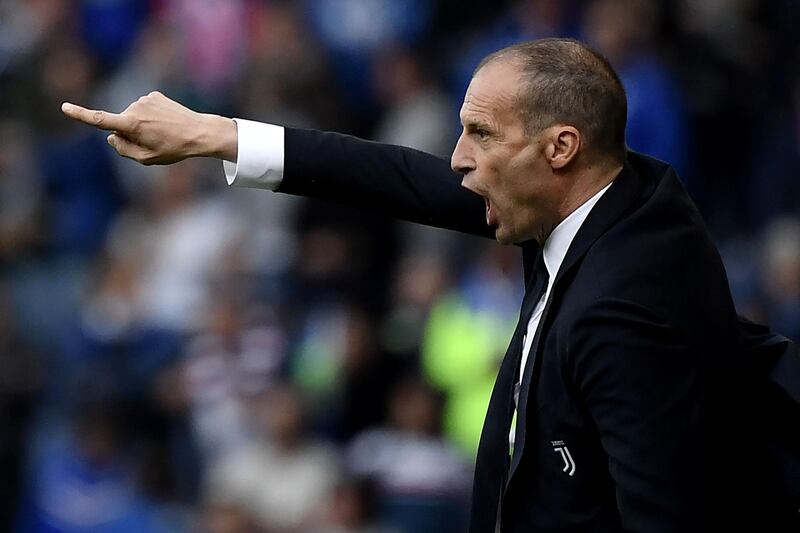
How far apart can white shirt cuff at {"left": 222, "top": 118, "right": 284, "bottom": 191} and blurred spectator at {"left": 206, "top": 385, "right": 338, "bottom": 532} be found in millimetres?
3692

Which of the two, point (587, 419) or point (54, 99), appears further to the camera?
point (54, 99)

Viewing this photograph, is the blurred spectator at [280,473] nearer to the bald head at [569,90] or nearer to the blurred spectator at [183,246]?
the blurred spectator at [183,246]

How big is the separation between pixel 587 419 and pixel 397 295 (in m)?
4.77

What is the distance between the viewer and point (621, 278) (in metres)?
2.52

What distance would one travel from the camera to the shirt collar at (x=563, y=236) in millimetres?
2695

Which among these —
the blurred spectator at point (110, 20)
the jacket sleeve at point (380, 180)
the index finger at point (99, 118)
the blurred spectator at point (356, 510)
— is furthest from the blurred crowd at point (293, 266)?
the index finger at point (99, 118)

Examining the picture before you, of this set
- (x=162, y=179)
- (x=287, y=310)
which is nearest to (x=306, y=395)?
(x=287, y=310)

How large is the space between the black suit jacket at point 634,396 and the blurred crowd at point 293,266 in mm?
3556

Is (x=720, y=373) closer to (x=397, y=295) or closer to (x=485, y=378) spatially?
(x=485, y=378)

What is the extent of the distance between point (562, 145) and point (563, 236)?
173 millimetres

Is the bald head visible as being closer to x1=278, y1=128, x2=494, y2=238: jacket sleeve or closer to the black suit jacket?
the black suit jacket

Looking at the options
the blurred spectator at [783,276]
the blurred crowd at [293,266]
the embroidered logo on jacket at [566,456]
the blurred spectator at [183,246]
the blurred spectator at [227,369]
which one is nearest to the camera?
the embroidered logo on jacket at [566,456]

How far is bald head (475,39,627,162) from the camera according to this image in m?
2.61

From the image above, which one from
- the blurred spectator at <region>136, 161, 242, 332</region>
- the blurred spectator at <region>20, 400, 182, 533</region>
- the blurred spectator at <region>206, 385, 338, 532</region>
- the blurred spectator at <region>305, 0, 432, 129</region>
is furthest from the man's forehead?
the blurred spectator at <region>305, 0, 432, 129</region>
